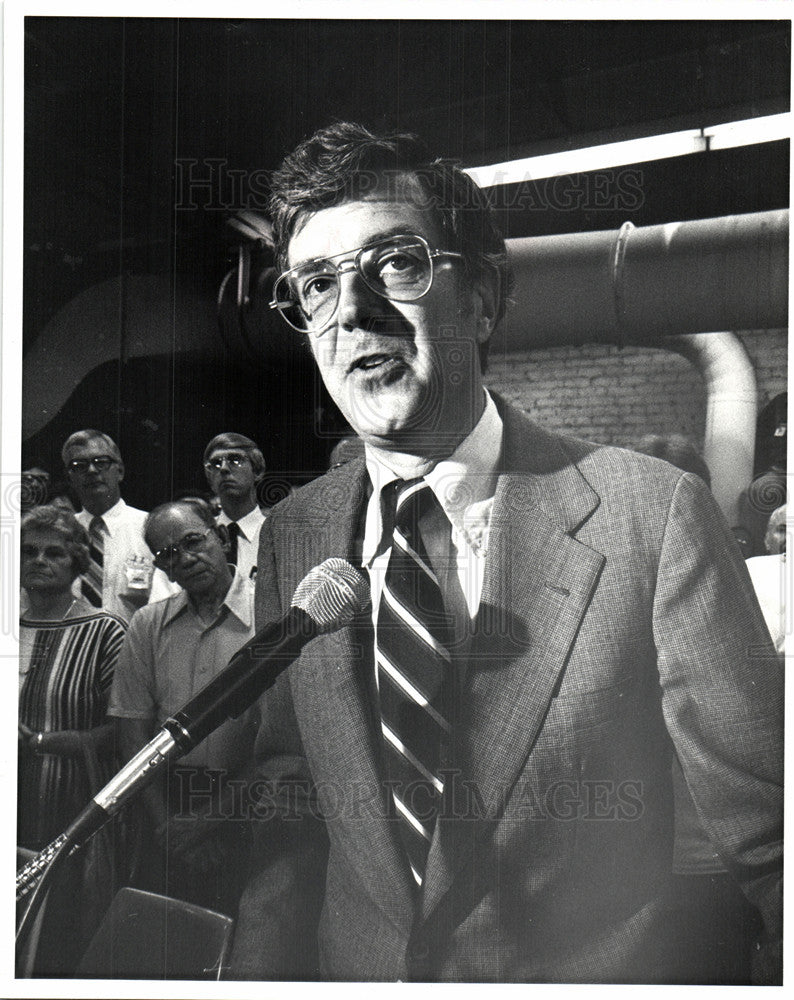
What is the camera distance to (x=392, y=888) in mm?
2490

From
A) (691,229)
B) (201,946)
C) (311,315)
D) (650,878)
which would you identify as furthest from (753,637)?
(201,946)

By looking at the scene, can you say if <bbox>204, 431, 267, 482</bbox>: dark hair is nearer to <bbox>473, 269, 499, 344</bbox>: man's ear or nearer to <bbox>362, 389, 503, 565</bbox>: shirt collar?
<bbox>362, 389, 503, 565</bbox>: shirt collar

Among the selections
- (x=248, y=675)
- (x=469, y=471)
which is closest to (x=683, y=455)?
(x=469, y=471)

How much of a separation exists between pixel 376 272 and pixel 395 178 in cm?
28

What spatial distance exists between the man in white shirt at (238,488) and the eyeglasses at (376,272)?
1.38 feet

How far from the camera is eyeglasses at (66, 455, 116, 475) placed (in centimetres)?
263

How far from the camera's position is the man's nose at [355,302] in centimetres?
254

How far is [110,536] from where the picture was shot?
2.62 metres

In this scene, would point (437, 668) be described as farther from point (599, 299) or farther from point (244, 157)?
point (244, 157)

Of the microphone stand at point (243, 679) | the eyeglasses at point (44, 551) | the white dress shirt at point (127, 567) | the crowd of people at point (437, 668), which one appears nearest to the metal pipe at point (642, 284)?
the crowd of people at point (437, 668)

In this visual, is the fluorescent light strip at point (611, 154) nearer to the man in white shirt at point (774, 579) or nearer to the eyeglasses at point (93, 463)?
the man in white shirt at point (774, 579)

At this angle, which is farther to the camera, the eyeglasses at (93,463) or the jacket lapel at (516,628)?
the eyeglasses at (93,463)

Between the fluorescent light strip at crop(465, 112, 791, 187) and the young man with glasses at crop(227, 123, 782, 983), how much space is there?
10 centimetres

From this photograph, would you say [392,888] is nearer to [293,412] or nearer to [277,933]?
[277,933]
